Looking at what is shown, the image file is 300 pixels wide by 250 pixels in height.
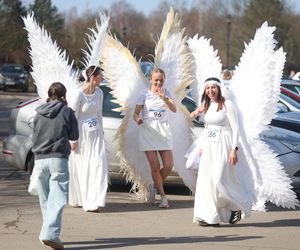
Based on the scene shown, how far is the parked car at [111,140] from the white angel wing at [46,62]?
32.1 inches

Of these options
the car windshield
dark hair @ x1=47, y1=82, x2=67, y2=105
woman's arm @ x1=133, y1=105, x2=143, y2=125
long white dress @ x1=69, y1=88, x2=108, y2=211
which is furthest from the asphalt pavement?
the car windshield

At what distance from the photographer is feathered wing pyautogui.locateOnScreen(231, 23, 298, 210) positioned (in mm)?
8445

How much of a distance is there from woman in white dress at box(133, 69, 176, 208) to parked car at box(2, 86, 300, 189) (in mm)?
682

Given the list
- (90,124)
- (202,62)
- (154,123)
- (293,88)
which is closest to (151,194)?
(154,123)

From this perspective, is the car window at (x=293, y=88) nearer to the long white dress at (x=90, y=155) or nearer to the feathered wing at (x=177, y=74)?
the feathered wing at (x=177, y=74)

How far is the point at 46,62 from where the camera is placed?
363 inches

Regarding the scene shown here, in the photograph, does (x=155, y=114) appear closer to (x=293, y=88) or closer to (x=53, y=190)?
(x=53, y=190)

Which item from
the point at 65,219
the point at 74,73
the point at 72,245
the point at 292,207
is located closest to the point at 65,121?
the point at 72,245

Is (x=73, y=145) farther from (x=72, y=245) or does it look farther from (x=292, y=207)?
(x=292, y=207)

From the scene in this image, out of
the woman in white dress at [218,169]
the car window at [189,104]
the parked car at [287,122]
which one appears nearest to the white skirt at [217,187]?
the woman in white dress at [218,169]

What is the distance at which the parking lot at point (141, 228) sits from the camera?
714cm

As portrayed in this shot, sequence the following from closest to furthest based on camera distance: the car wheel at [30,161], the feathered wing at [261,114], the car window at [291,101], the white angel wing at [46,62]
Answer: the feathered wing at [261,114] < the white angel wing at [46,62] < the car wheel at [30,161] < the car window at [291,101]

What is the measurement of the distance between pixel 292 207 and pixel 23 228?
3.17 metres

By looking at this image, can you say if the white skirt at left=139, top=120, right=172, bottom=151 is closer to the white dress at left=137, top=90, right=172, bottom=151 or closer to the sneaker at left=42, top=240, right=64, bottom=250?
the white dress at left=137, top=90, right=172, bottom=151
